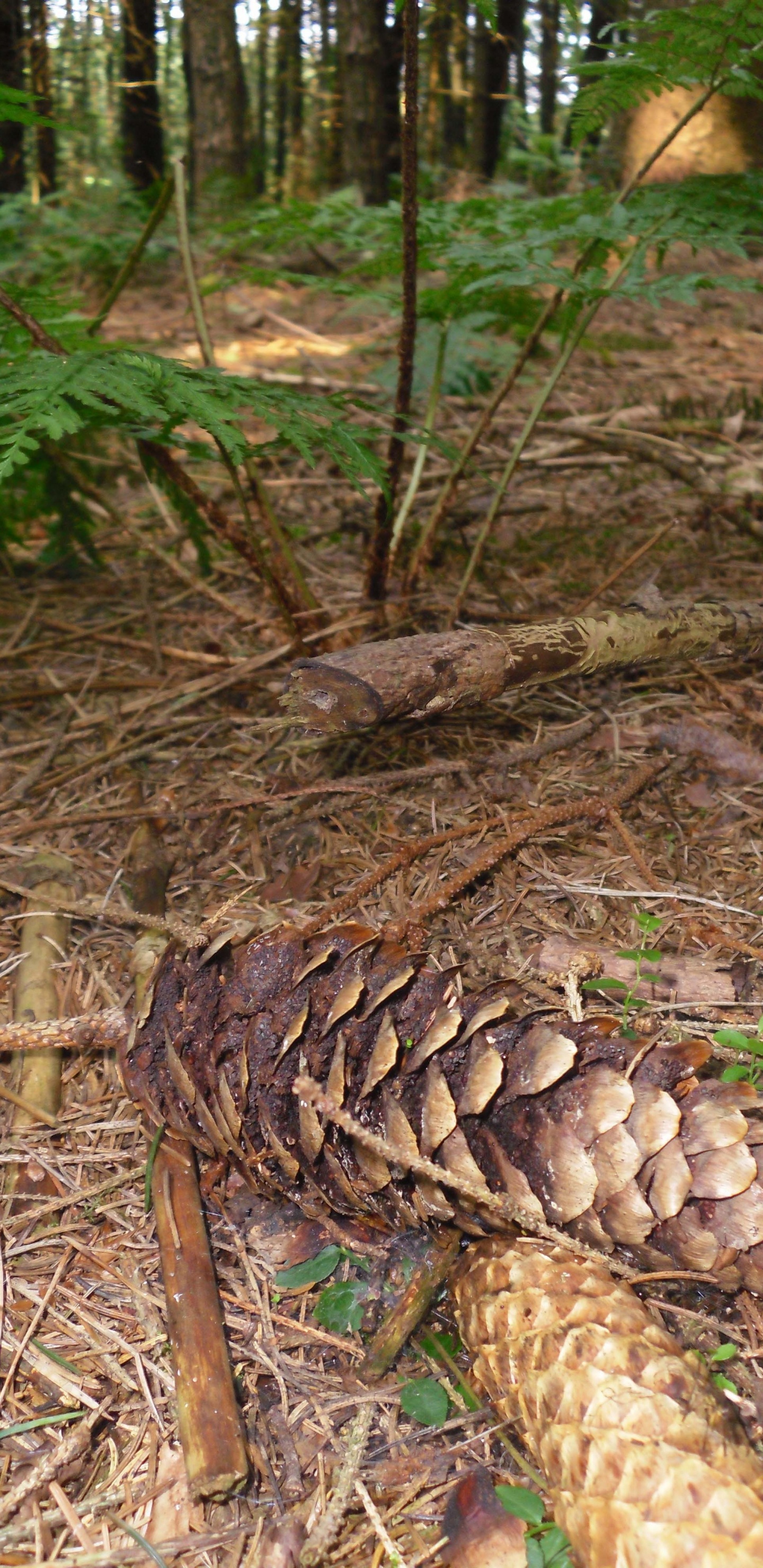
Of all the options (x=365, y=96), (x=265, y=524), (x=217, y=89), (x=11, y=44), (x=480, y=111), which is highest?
(x=480, y=111)

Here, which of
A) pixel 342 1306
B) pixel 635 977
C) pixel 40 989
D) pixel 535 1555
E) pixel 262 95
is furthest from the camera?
pixel 262 95

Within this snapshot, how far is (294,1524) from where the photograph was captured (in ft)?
3.74

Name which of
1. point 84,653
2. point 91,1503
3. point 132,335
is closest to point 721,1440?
point 91,1503

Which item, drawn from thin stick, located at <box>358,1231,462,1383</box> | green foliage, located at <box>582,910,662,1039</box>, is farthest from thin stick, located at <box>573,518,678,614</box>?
thin stick, located at <box>358,1231,462,1383</box>

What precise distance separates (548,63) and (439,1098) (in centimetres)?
2337

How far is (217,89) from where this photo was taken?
877 cm

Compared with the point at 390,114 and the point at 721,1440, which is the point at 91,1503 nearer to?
the point at 721,1440

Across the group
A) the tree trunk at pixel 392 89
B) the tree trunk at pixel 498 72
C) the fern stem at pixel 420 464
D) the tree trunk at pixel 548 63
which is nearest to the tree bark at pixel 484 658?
the fern stem at pixel 420 464

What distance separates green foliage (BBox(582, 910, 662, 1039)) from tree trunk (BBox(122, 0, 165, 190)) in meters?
9.04

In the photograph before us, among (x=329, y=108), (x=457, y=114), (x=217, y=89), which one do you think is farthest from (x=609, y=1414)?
(x=457, y=114)

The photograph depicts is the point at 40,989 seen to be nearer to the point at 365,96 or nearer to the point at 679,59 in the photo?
the point at 679,59

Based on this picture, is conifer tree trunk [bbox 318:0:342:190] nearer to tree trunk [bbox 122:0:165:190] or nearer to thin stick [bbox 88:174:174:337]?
tree trunk [bbox 122:0:165:190]

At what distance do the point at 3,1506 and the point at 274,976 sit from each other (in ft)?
2.58

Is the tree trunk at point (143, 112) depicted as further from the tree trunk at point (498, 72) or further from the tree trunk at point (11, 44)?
the tree trunk at point (498, 72)
